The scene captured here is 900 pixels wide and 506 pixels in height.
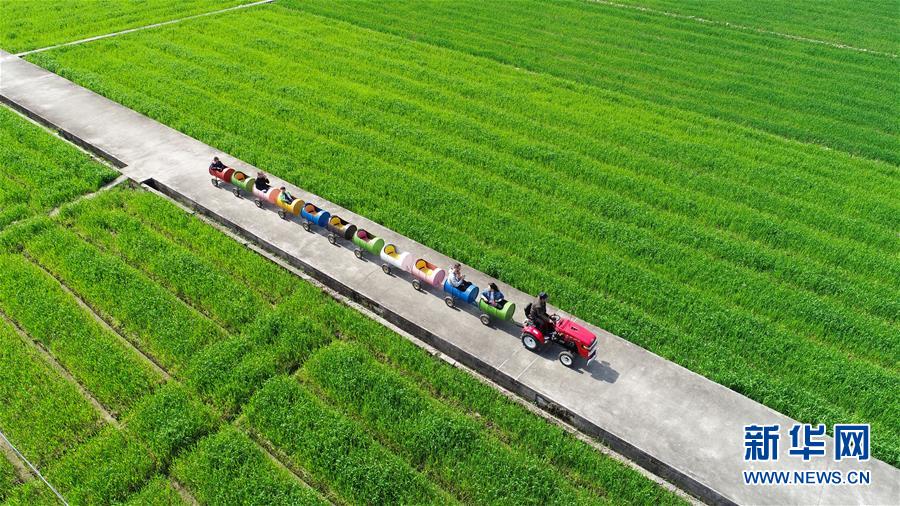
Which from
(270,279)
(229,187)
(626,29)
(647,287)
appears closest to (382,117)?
(229,187)

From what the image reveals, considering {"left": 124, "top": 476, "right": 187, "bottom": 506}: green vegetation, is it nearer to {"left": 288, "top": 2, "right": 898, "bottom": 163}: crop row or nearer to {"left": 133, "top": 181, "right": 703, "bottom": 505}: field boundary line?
{"left": 133, "top": 181, "right": 703, "bottom": 505}: field boundary line

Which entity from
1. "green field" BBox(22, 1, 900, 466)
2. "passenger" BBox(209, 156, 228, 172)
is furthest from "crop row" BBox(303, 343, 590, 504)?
"passenger" BBox(209, 156, 228, 172)

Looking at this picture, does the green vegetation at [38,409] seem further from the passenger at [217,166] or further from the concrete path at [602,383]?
the passenger at [217,166]

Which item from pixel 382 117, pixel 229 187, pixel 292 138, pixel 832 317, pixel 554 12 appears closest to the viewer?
pixel 832 317

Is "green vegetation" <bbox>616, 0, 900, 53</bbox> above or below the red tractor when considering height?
above

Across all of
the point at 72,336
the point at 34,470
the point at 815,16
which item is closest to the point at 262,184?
the point at 72,336

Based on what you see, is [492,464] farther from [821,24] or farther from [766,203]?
[821,24]
